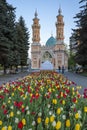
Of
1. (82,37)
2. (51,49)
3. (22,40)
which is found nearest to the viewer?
(82,37)

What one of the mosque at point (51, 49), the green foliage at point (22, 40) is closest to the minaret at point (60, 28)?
A: the mosque at point (51, 49)

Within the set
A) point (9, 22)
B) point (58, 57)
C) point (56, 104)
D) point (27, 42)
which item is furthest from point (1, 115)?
point (58, 57)

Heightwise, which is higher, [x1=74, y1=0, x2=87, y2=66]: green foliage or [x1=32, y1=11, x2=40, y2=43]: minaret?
[x1=32, y1=11, x2=40, y2=43]: minaret

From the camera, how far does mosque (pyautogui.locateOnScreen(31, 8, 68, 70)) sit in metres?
116

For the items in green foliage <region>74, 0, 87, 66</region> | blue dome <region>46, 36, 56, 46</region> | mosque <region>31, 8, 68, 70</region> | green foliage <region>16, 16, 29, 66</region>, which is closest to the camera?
green foliage <region>74, 0, 87, 66</region>

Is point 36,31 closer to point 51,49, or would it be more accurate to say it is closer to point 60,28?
point 51,49

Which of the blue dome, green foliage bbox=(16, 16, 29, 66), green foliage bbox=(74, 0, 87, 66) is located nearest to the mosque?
the blue dome

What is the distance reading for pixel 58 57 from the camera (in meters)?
116

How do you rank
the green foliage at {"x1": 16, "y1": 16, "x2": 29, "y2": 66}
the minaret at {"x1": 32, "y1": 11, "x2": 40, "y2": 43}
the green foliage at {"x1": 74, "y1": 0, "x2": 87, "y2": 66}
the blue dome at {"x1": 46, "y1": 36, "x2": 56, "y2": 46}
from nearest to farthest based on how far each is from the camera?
the green foliage at {"x1": 74, "y1": 0, "x2": 87, "y2": 66} → the green foliage at {"x1": 16, "y1": 16, "x2": 29, "y2": 66} → the minaret at {"x1": 32, "y1": 11, "x2": 40, "y2": 43} → the blue dome at {"x1": 46, "y1": 36, "x2": 56, "y2": 46}

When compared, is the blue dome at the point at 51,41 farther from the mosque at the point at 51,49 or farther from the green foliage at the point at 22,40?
the green foliage at the point at 22,40

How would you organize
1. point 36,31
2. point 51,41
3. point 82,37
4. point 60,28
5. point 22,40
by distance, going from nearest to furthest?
point 82,37, point 22,40, point 60,28, point 36,31, point 51,41

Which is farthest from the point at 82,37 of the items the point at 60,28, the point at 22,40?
the point at 60,28

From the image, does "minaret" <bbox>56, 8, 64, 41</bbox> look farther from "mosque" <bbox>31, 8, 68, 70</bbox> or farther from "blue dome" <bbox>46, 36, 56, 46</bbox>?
"blue dome" <bbox>46, 36, 56, 46</bbox>

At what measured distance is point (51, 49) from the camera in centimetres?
11681
